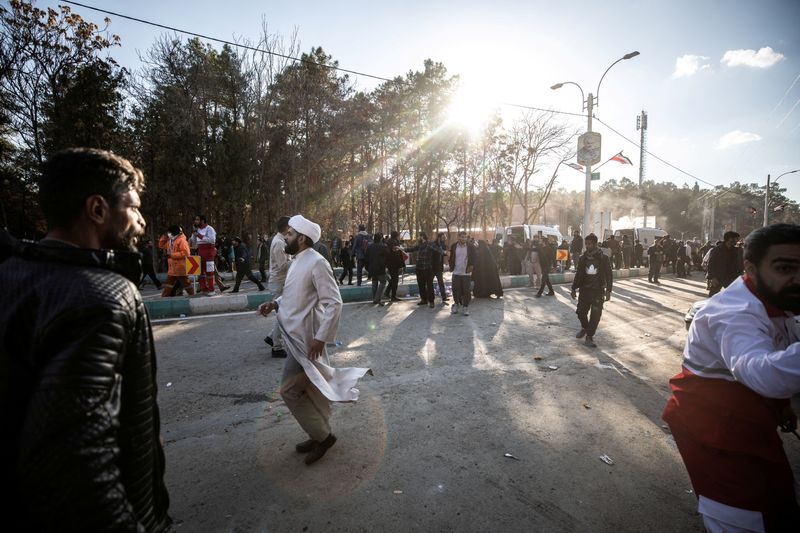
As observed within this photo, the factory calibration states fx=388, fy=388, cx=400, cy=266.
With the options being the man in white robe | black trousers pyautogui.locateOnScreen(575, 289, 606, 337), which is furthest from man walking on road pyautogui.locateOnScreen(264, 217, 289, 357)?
black trousers pyautogui.locateOnScreen(575, 289, 606, 337)

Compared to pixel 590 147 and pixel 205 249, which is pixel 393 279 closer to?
pixel 205 249

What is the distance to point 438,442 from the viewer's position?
3305 millimetres

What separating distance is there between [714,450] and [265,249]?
1464 centimetres

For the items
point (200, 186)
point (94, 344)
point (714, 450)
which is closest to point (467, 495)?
point (714, 450)

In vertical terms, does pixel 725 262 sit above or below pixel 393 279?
above

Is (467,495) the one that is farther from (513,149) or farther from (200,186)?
(513,149)

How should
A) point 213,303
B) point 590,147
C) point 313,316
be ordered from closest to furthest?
point 313,316
point 213,303
point 590,147

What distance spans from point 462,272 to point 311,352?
6.64 metres

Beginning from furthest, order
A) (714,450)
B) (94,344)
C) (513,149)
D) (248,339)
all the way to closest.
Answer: (513,149)
(248,339)
(714,450)
(94,344)

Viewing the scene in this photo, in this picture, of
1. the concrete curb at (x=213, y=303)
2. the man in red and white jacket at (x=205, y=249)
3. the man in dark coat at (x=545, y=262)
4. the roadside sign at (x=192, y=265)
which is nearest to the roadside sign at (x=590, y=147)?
the man in dark coat at (x=545, y=262)

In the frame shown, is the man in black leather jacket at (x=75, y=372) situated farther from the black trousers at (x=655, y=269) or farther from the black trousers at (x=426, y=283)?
the black trousers at (x=655, y=269)

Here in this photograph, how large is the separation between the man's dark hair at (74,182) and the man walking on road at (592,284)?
21.5ft

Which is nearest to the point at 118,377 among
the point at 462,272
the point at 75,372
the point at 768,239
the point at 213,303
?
the point at 75,372

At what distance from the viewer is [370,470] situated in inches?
114
